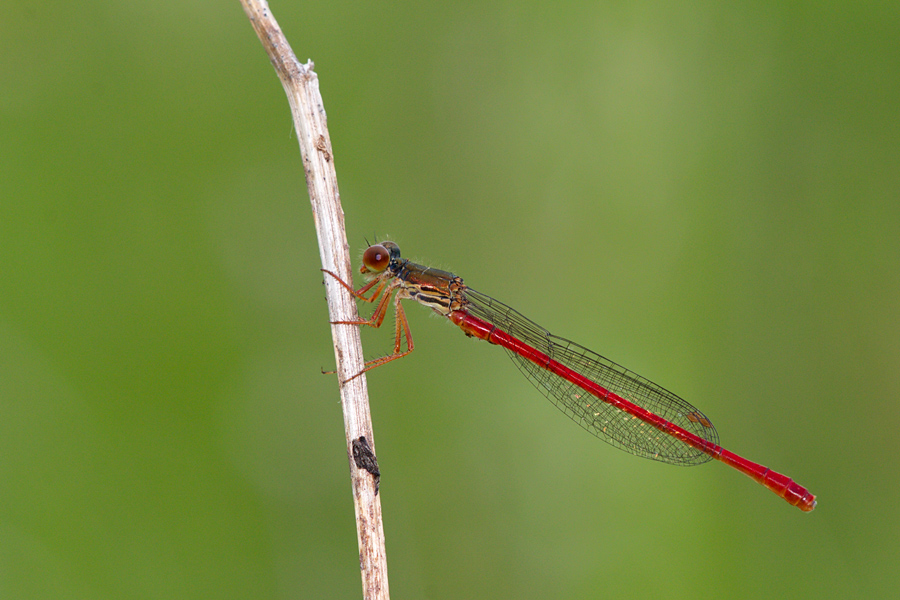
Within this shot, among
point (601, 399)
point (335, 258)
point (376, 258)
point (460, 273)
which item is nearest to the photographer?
point (335, 258)

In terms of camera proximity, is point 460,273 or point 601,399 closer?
point 601,399

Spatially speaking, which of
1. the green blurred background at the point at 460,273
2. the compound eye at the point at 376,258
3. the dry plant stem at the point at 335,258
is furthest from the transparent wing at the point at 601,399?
the dry plant stem at the point at 335,258

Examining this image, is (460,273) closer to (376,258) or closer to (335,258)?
(376,258)

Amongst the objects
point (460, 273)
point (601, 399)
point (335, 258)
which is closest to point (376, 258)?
point (335, 258)

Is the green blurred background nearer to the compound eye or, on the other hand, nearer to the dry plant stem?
the compound eye

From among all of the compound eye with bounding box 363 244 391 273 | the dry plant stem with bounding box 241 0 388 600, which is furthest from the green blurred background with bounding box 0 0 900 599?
the dry plant stem with bounding box 241 0 388 600

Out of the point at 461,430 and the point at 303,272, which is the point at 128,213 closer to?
the point at 303,272

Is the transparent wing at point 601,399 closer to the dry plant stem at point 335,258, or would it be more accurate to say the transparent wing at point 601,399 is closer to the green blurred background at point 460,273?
the green blurred background at point 460,273
